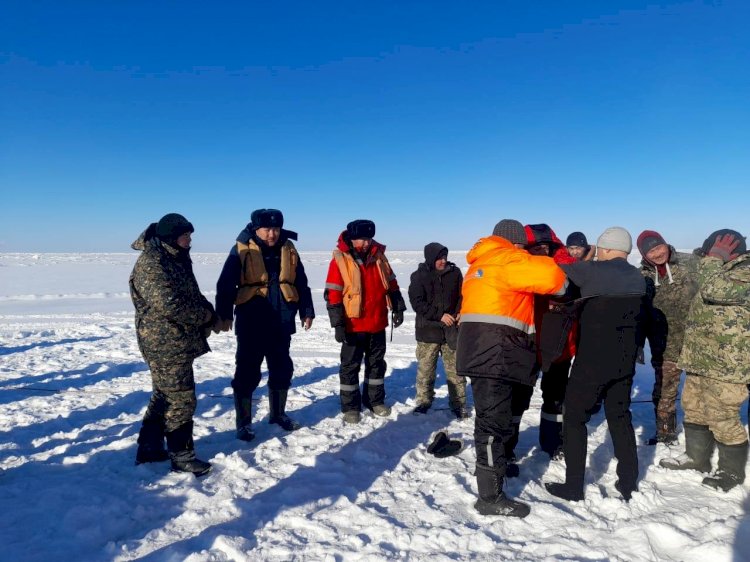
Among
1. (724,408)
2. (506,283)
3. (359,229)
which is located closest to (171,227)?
(359,229)

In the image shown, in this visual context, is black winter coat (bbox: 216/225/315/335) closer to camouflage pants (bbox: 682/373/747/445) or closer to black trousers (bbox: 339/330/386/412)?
black trousers (bbox: 339/330/386/412)

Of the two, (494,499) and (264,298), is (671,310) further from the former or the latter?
(264,298)

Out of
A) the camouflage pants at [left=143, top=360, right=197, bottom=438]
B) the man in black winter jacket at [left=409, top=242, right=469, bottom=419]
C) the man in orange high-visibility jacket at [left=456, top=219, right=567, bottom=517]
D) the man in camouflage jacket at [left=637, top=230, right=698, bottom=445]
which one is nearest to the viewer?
the man in orange high-visibility jacket at [left=456, top=219, right=567, bottom=517]

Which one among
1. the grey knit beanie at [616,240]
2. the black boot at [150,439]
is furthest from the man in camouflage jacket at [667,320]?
the black boot at [150,439]

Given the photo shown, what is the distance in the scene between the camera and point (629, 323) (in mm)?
3139

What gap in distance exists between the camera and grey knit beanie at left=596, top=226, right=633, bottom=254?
3.22 metres

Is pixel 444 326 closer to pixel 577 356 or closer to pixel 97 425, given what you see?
pixel 577 356

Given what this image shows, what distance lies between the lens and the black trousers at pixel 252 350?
4527mm

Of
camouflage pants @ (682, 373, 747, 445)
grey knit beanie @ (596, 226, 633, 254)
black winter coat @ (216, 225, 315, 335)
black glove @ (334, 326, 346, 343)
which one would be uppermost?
grey knit beanie @ (596, 226, 633, 254)

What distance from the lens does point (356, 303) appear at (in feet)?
16.1

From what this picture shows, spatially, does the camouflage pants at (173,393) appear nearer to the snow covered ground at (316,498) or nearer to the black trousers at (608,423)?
the snow covered ground at (316,498)

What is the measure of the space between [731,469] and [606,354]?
1456mm

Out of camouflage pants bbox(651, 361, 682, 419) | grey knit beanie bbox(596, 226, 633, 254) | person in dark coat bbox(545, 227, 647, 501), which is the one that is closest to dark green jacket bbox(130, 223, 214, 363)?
person in dark coat bbox(545, 227, 647, 501)

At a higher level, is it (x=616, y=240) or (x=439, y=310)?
(x=616, y=240)
